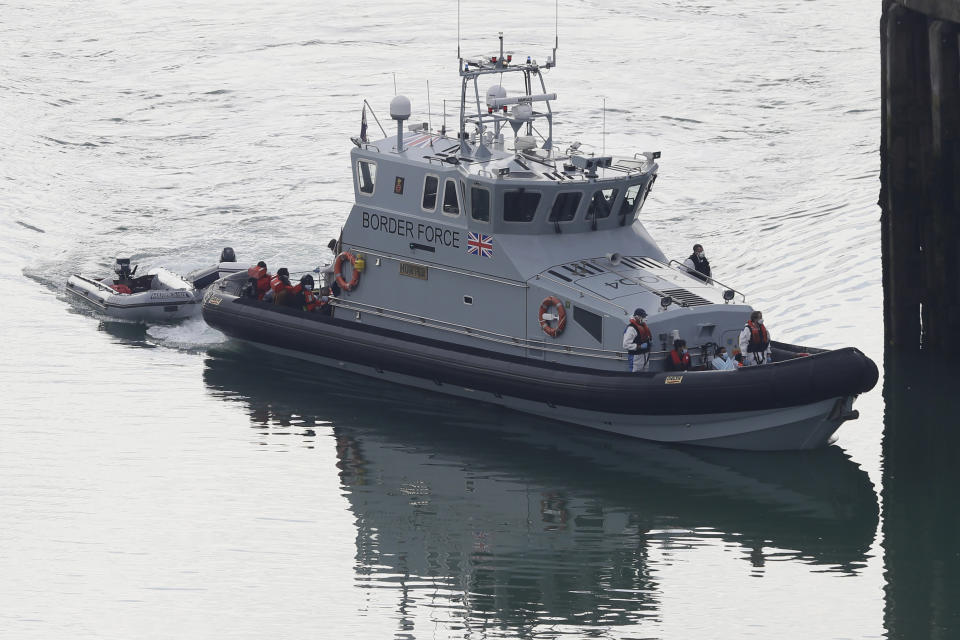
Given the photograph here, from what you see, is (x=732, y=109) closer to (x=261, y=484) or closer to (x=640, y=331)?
(x=640, y=331)

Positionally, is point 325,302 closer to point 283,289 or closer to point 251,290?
point 283,289

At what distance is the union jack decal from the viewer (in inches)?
660

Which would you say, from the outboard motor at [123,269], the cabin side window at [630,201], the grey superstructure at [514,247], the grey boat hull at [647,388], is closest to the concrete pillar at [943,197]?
the grey superstructure at [514,247]

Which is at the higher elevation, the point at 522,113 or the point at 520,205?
the point at 522,113

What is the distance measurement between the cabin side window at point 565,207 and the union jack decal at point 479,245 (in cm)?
76

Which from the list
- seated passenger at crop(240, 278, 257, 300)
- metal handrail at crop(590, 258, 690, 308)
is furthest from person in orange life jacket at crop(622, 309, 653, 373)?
seated passenger at crop(240, 278, 257, 300)

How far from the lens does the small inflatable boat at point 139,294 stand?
2077cm

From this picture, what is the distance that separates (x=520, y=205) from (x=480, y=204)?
456mm

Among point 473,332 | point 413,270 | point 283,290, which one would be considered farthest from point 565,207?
point 283,290

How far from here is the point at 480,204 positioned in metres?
16.8

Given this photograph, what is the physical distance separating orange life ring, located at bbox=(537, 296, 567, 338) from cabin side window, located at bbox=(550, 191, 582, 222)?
1.11m

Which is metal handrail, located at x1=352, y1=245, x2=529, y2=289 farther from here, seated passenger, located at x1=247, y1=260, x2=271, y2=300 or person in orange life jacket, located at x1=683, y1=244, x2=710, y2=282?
person in orange life jacket, located at x1=683, y1=244, x2=710, y2=282

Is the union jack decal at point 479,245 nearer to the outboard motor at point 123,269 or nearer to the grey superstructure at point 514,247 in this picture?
the grey superstructure at point 514,247

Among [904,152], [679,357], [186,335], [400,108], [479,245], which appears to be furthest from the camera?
[186,335]
